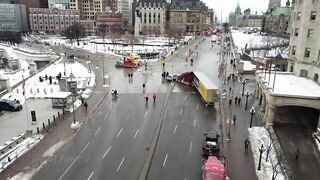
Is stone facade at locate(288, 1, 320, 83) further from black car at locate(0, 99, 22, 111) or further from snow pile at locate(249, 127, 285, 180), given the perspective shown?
black car at locate(0, 99, 22, 111)

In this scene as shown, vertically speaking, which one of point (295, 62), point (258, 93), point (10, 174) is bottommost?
point (10, 174)

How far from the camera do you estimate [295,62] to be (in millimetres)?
47188

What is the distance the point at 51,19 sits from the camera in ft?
619

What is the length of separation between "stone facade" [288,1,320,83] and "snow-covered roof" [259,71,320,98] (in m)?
1.67

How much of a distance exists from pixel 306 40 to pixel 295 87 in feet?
35.8

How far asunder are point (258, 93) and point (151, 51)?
65.6m

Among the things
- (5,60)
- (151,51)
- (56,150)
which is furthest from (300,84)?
(5,60)

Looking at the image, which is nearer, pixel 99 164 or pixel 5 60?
pixel 99 164

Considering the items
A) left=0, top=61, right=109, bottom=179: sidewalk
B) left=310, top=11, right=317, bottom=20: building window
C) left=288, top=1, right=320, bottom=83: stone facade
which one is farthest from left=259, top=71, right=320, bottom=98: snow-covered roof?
left=0, top=61, right=109, bottom=179: sidewalk

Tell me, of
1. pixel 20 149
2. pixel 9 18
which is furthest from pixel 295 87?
pixel 9 18

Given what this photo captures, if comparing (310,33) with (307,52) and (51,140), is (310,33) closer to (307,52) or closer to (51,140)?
(307,52)

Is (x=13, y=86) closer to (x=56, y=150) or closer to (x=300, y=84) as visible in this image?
(x=56, y=150)

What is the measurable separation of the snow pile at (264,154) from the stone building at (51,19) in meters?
173

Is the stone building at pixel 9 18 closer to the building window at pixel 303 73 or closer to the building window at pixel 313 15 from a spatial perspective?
the building window at pixel 303 73
